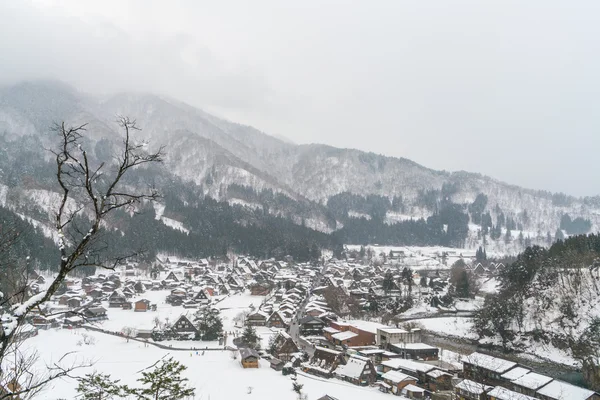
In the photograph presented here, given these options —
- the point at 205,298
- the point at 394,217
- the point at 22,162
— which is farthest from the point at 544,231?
the point at 22,162

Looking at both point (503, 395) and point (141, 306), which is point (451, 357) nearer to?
point (503, 395)

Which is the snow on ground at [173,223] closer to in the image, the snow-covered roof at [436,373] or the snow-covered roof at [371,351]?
the snow-covered roof at [371,351]

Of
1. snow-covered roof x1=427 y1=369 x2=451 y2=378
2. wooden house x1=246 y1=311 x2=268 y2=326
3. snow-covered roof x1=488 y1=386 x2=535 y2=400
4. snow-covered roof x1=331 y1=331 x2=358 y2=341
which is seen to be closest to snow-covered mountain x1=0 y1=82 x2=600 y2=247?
wooden house x1=246 y1=311 x2=268 y2=326

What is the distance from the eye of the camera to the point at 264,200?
132375 millimetres

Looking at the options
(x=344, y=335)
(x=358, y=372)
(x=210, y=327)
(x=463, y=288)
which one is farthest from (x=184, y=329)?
(x=463, y=288)

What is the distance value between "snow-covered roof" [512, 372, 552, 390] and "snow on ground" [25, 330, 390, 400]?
24.5 ft

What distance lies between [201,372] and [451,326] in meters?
25.0

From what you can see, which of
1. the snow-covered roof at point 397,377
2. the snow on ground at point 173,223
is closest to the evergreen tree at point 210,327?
the snow-covered roof at point 397,377

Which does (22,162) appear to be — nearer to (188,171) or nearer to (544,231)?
(188,171)

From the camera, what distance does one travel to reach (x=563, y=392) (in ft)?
61.1

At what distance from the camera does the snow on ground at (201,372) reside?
1797 centimetres

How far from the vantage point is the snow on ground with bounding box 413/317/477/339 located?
33.8 meters

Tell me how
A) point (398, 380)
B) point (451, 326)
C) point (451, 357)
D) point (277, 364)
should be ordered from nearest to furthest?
point (398, 380)
point (277, 364)
point (451, 357)
point (451, 326)

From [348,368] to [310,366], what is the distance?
2480 mm
